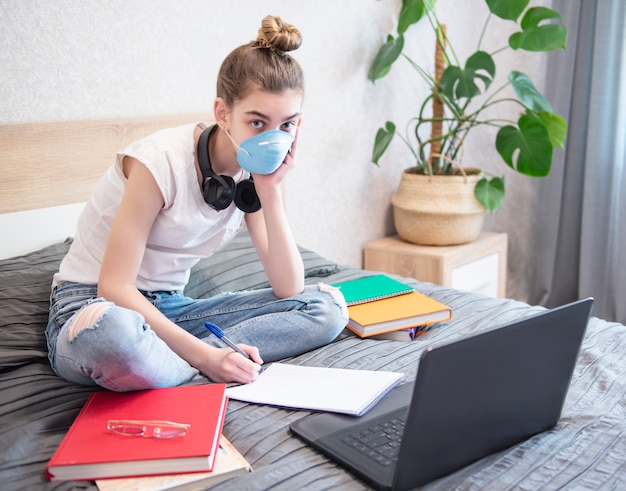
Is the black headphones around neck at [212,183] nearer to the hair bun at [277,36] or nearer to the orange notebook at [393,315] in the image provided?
the hair bun at [277,36]

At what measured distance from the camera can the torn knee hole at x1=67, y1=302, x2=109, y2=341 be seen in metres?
1.10

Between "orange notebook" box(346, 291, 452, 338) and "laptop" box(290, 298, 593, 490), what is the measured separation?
1.34ft

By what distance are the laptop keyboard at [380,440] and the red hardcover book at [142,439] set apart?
20cm

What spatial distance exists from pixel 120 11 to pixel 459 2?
148 cm

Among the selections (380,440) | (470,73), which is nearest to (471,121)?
(470,73)

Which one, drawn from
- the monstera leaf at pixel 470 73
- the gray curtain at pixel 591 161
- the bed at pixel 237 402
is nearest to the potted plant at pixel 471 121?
the monstera leaf at pixel 470 73

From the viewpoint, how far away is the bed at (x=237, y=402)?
95 centimetres

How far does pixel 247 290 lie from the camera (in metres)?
1.71

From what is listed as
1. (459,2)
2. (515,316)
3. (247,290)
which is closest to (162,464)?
(247,290)

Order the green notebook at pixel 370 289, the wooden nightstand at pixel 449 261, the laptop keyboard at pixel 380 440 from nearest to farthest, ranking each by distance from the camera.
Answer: the laptop keyboard at pixel 380 440 → the green notebook at pixel 370 289 → the wooden nightstand at pixel 449 261

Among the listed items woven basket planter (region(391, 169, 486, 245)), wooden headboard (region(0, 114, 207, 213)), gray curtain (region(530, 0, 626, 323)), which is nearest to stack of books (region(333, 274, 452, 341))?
wooden headboard (region(0, 114, 207, 213))

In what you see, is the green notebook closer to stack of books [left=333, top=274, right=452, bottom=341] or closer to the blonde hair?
stack of books [left=333, top=274, right=452, bottom=341]

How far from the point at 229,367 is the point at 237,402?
0.25 feet

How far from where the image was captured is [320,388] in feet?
3.95
